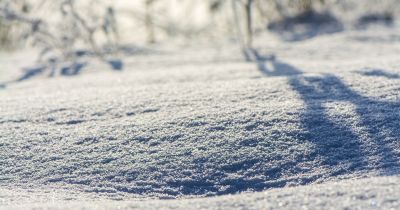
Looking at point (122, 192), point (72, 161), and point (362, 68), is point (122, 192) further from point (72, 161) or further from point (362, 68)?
point (362, 68)

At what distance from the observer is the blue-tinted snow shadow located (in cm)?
239

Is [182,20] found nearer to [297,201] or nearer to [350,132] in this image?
[350,132]

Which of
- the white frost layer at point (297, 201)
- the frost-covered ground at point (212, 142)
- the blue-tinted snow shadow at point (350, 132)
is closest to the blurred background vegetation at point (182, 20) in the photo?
the frost-covered ground at point (212, 142)

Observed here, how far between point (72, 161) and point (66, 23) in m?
2.83

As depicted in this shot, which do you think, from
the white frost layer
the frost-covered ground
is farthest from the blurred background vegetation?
the white frost layer

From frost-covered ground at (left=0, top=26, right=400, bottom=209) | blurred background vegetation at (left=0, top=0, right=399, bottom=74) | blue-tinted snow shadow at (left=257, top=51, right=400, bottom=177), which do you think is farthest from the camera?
blurred background vegetation at (left=0, top=0, right=399, bottom=74)

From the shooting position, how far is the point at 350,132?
2578 millimetres

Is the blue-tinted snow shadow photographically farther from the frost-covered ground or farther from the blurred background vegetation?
the blurred background vegetation

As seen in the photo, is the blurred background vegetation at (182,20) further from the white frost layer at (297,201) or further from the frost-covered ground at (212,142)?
the white frost layer at (297,201)

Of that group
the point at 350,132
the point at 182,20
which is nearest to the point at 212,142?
the point at 350,132

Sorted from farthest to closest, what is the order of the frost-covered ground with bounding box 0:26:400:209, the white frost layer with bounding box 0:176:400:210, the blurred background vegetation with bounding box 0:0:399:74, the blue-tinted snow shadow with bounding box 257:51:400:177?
1. the blurred background vegetation with bounding box 0:0:399:74
2. the blue-tinted snow shadow with bounding box 257:51:400:177
3. the frost-covered ground with bounding box 0:26:400:209
4. the white frost layer with bounding box 0:176:400:210

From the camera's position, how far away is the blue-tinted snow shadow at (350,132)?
7.84 ft

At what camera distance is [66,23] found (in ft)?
17.0

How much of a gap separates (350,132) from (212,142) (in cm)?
53
